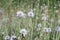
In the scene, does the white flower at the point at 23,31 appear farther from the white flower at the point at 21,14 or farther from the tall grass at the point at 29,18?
the white flower at the point at 21,14

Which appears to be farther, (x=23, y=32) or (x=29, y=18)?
(x=29, y=18)

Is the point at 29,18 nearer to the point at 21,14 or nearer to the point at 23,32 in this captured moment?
the point at 21,14

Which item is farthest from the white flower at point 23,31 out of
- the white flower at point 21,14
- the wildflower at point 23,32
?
the white flower at point 21,14

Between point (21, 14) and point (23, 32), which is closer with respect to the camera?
point (23, 32)

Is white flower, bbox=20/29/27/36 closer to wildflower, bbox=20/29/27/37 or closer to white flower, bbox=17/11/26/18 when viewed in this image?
wildflower, bbox=20/29/27/37

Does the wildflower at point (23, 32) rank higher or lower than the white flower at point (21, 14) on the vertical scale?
lower

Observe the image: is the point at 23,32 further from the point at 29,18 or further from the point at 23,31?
the point at 29,18

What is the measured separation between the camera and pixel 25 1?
2.80 metres

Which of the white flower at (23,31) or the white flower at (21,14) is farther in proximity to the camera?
the white flower at (21,14)

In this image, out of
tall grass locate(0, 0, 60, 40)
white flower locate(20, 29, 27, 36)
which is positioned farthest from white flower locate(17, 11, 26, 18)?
white flower locate(20, 29, 27, 36)

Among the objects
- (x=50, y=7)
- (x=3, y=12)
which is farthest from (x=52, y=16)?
(x=3, y=12)

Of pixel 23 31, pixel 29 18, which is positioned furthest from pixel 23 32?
pixel 29 18

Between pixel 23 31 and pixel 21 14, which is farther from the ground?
pixel 21 14

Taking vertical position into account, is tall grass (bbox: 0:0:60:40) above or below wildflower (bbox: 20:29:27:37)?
above
